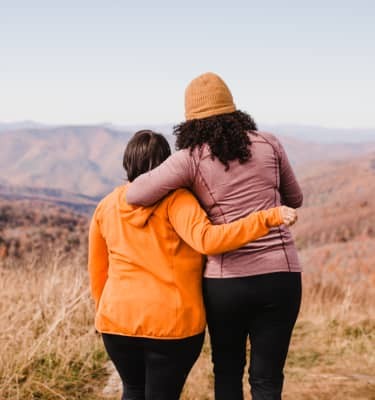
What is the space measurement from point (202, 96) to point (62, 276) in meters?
3.76

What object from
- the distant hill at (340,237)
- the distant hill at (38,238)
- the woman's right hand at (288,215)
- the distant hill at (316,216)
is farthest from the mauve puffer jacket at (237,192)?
the distant hill at (340,237)

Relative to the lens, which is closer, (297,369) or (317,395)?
(317,395)

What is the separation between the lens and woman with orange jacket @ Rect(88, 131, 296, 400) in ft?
6.07

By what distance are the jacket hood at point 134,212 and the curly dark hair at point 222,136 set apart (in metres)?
0.27

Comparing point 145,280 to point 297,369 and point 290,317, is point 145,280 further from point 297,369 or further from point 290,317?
point 297,369

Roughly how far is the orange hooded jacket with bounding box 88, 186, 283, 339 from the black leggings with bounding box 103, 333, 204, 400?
40mm

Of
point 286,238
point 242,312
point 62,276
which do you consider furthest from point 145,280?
point 62,276

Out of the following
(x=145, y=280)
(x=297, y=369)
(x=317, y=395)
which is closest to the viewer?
(x=145, y=280)

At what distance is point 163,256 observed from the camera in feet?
6.17

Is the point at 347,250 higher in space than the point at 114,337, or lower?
lower

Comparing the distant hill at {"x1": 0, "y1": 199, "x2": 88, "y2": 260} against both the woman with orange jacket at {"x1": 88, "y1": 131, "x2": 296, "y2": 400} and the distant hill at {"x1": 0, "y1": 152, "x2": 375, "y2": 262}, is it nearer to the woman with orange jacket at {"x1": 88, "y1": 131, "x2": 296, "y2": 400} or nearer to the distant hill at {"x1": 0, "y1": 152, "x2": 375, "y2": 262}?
the distant hill at {"x1": 0, "y1": 152, "x2": 375, "y2": 262}

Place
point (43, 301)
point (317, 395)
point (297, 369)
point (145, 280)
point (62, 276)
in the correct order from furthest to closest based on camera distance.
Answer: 1. point (62, 276)
2. point (43, 301)
3. point (297, 369)
4. point (317, 395)
5. point (145, 280)

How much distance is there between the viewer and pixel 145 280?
189 cm

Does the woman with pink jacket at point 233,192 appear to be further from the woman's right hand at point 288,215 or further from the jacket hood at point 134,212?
the woman's right hand at point 288,215
